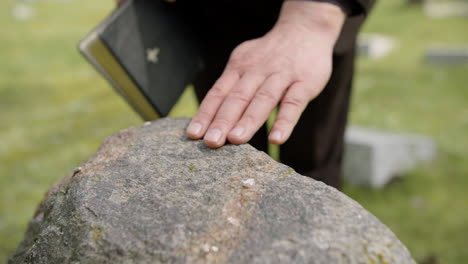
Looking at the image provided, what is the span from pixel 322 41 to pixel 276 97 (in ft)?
0.98

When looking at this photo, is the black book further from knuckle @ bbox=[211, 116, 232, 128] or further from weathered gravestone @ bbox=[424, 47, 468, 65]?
weathered gravestone @ bbox=[424, 47, 468, 65]

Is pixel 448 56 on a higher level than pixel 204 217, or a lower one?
lower

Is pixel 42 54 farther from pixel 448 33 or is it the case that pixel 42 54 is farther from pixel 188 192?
pixel 188 192

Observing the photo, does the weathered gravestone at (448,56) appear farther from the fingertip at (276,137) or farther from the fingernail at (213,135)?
the fingernail at (213,135)

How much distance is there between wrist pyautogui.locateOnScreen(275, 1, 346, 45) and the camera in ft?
5.26

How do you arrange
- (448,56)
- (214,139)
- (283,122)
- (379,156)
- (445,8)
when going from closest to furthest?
1. (214,139)
2. (283,122)
3. (379,156)
4. (448,56)
5. (445,8)

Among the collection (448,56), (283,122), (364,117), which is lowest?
(448,56)

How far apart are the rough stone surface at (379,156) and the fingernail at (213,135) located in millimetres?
2771

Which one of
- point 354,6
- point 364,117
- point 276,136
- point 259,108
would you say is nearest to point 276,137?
point 276,136

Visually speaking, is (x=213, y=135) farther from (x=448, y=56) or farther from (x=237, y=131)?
(x=448, y=56)

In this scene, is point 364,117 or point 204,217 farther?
point 364,117

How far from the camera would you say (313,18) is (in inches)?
63.8

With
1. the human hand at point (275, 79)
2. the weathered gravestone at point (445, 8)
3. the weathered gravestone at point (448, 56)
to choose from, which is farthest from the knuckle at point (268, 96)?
the weathered gravestone at point (445, 8)

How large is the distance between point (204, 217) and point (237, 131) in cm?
Answer: 37
